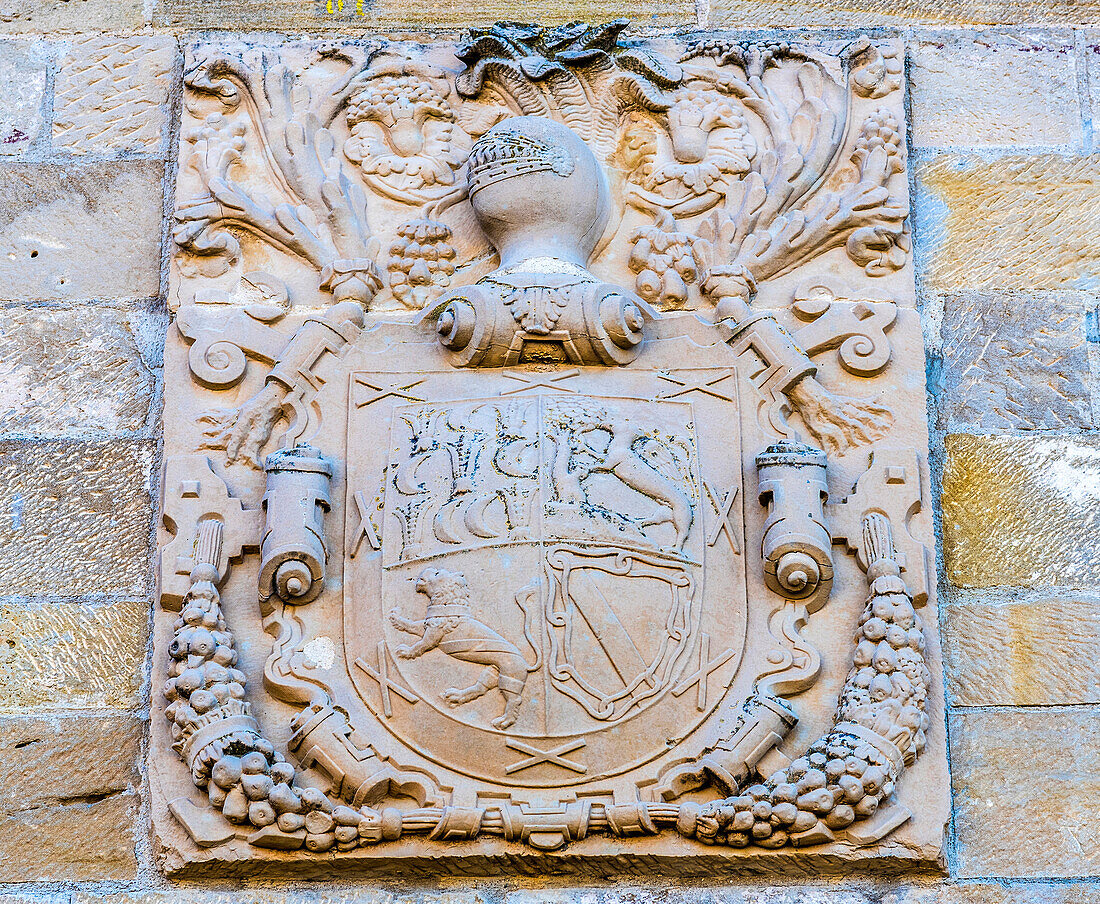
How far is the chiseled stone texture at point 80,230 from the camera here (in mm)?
3656

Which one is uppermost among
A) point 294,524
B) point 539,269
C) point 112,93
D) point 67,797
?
point 112,93

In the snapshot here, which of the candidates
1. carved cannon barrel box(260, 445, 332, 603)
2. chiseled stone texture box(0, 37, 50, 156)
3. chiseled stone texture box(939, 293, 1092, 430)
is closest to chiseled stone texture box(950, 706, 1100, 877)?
chiseled stone texture box(939, 293, 1092, 430)

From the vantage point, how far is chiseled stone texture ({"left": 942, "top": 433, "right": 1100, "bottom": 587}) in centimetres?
336

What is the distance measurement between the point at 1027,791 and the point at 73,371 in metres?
2.19

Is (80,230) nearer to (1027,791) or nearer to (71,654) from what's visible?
(71,654)

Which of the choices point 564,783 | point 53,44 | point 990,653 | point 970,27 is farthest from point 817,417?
point 53,44

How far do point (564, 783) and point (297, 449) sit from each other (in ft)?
2.82

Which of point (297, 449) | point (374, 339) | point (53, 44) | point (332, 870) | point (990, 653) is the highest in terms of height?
point (53, 44)

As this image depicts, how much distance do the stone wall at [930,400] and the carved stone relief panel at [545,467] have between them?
0.34ft

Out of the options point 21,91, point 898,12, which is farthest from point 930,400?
point 21,91

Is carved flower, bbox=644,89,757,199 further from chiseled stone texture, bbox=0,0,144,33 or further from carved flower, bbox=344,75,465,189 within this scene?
chiseled stone texture, bbox=0,0,144,33

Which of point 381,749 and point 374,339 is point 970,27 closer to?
point 374,339

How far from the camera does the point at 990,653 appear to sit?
3273mm

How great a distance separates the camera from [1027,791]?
124 inches
